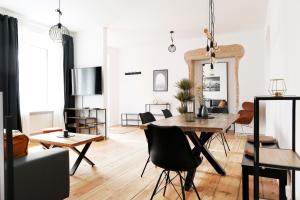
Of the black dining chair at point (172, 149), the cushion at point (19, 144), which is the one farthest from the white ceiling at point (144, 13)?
the cushion at point (19, 144)

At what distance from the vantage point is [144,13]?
466cm

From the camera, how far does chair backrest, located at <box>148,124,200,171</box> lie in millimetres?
1872

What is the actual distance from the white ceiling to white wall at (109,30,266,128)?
624mm

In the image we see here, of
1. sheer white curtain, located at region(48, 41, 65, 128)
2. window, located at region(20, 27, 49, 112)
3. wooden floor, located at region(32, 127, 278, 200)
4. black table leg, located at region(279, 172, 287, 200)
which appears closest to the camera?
black table leg, located at region(279, 172, 287, 200)

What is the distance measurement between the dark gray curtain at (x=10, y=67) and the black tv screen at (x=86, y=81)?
4.90 feet

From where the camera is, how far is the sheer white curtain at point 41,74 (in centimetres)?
504

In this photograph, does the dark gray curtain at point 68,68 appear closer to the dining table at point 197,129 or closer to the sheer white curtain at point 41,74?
the sheer white curtain at point 41,74

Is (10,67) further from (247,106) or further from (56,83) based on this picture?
(247,106)

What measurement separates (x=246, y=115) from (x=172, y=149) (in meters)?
4.33

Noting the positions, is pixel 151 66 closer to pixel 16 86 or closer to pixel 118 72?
pixel 118 72

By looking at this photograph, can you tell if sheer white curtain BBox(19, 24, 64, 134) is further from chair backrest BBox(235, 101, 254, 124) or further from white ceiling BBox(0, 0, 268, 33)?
chair backrest BBox(235, 101, 254, 124)

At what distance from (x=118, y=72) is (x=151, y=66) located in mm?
1444

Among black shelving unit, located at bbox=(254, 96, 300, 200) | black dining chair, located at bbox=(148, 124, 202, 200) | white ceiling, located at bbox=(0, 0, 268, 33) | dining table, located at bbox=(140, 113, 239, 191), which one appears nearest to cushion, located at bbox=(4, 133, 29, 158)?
black dining chair, located at bbox=(148, 124, 202, 200)

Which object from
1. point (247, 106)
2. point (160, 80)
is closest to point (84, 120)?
point (160, 80)
